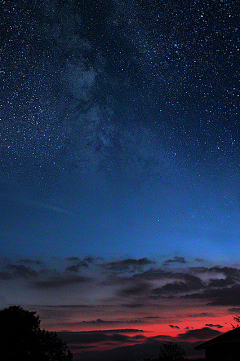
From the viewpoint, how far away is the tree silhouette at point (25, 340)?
2655 centimetres

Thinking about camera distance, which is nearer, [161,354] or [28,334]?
[28,334]

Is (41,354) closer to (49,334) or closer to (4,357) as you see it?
(49,334)

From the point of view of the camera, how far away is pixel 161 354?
44.6 m

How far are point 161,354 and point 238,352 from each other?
83.3ft

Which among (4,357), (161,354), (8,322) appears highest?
(8,322)

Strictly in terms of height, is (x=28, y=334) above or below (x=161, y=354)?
above

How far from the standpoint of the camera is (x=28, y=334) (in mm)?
28719

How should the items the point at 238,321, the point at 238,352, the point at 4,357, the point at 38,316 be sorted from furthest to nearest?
the point at 238,321 → the point at 38,316 → the point at 4,357 → the point at 238,352

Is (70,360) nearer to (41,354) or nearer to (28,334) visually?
(41,354)

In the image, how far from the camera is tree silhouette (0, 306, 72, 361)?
87.1 feet

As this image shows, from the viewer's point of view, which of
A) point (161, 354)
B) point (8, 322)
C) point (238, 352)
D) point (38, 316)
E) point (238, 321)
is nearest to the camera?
point (238, 352)

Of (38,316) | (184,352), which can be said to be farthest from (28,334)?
(184,352)

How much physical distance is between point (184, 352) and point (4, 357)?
95.5ft

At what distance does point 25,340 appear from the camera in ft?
92.3
